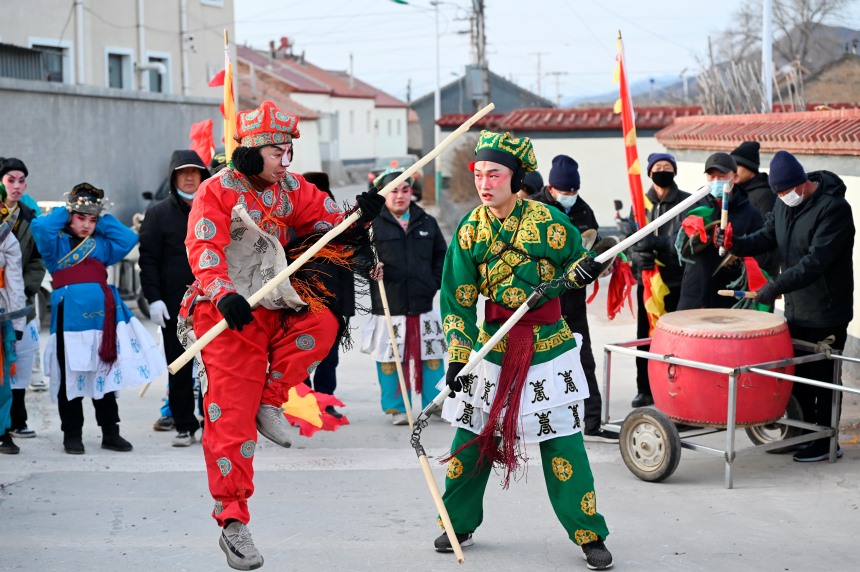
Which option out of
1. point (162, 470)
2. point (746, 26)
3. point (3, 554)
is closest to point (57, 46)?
point (162, 470)

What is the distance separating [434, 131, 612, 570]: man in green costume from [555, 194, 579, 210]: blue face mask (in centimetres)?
246

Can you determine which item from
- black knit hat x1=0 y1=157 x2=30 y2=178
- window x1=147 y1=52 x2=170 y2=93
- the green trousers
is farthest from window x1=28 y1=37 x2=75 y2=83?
the green trousers

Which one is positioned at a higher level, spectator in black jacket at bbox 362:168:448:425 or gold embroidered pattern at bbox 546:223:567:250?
gold embroidered pattern at bbox 546:223:567:250

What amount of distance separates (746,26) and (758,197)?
4905cm

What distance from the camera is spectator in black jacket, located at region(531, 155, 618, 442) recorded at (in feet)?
25.1

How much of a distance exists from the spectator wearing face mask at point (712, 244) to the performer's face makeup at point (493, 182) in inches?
105

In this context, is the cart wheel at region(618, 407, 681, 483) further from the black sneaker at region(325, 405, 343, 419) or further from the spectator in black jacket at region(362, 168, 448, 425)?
the black sneaker at region(325, 405, 343, 419)

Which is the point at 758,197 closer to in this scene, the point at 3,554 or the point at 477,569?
the point at 477,569

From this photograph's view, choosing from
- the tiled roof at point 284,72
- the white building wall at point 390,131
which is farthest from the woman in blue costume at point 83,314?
the white building wall at point 390,131

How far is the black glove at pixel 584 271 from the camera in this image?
4.99 metres

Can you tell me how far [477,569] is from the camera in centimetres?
523

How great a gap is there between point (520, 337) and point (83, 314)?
346 centimetres

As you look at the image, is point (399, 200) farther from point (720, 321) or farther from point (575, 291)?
point (720, 321)

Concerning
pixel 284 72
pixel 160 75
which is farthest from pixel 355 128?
pixel 160 75
